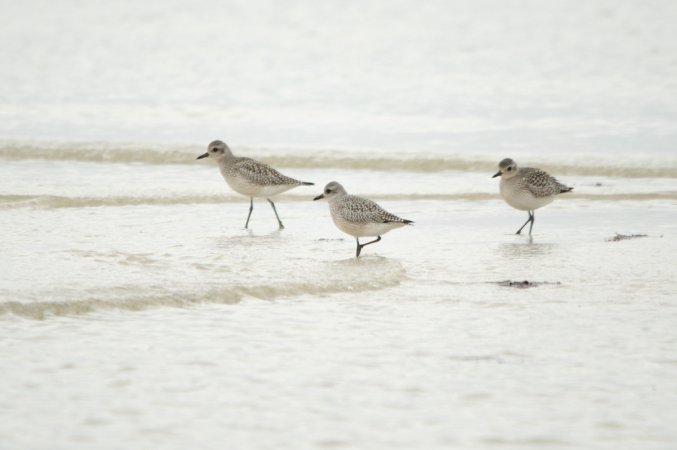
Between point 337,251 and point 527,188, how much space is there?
2.47m

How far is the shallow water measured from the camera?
228 inches

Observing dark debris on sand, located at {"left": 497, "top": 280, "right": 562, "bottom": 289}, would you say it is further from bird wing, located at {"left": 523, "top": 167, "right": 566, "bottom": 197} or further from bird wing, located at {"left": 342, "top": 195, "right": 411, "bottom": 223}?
bird wing, located at {"left": 523, "top": 167, "right": 566, "bottom": 197}

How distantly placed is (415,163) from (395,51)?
934 cm

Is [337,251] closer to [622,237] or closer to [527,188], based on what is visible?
[527,188]

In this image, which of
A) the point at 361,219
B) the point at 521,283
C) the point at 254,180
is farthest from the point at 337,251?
the point at 254,180

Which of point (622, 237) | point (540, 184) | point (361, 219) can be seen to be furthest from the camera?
point (540, 184)

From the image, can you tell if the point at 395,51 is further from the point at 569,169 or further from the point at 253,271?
the point at 253,271

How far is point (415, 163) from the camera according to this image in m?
16.1

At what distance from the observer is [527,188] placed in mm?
11750

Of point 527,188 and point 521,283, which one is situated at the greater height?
point 527,188

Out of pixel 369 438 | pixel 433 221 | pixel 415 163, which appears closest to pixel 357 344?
pixel 369 438

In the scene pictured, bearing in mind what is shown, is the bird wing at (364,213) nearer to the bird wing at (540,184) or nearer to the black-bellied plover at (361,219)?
the black-bellied plover at (361,219)

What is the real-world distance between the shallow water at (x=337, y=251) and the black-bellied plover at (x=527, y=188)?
29 centimetres

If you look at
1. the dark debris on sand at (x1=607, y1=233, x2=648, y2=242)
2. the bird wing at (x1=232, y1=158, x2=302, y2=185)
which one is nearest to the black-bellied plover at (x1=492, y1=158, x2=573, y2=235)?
the dark debris on sand at (x1=607, y1=233, x2=648, y2=242)
